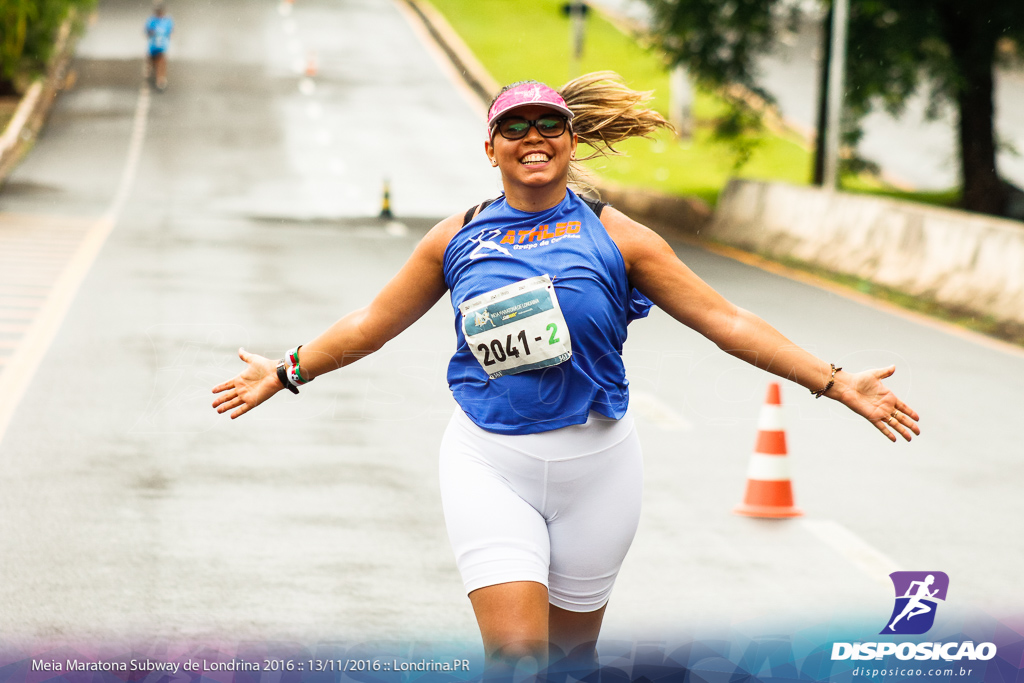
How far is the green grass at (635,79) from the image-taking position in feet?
102

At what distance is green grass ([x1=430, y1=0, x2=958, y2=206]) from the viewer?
31.0 meters

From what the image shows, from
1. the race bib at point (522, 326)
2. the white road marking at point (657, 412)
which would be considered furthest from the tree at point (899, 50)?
the race bib at point (522, 326)

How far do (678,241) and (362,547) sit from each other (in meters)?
15.0

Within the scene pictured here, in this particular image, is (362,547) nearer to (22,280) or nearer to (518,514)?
(518,514)

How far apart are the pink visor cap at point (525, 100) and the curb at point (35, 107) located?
23.0m

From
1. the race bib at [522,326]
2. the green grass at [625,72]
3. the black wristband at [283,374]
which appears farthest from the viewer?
the green grass at [625,72]

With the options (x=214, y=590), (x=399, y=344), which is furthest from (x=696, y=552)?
(x=399, y=344)

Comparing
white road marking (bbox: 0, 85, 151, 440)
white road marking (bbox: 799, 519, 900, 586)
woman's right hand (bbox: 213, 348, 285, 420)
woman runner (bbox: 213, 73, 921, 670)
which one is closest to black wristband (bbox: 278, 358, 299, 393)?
A: woman's right hand (bbox: 213, 348, 285, 420)

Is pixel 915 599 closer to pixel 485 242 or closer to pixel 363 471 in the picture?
pixel 485 242

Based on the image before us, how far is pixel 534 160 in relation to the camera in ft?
12.6

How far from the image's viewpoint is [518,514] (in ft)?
12.6

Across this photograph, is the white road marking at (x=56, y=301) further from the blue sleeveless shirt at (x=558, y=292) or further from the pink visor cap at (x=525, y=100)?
the pink visor cap at (x=525, y=100)

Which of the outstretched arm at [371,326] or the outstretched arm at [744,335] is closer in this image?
the outstretched arm at [744,335]

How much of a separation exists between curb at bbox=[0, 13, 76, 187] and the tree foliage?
0.52m
